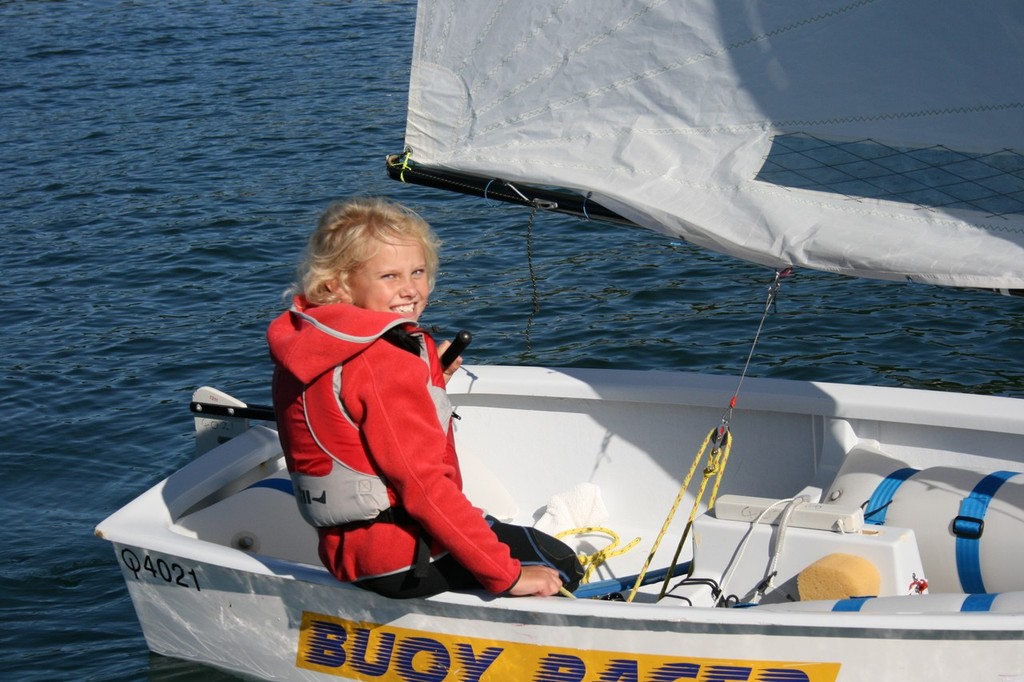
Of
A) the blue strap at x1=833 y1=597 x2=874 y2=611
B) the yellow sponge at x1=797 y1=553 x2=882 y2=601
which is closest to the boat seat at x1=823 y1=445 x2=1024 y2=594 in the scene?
the yellow sponge at x1=797 y1=553 x2=882 y2=601

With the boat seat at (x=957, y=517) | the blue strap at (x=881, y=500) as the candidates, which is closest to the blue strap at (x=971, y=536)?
the boat seat at (x=957, y=517)

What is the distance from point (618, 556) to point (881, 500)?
0.76 meters

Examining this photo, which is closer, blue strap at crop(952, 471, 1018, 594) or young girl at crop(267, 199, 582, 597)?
young girl at crop(267, 199, 582, 597)

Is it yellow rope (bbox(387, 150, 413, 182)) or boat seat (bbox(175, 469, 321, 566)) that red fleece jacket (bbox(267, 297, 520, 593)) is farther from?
yellow rope (bbox(387, 150, 413, 182))

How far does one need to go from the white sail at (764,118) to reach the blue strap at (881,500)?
540mm

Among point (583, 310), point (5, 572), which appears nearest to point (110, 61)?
point (583, 310)

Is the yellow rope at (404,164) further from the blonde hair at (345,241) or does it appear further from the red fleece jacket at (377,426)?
the red fleece jacket at (377,426)

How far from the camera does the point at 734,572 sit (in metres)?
2.74

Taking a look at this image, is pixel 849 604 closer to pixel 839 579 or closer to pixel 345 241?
pixel 839 579

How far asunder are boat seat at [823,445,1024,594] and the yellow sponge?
0.17 m

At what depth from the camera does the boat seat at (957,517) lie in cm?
263

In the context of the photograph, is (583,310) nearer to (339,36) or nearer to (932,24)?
(932,24)

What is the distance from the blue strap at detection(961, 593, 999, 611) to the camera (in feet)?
7.64

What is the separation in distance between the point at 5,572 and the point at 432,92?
194 cm
